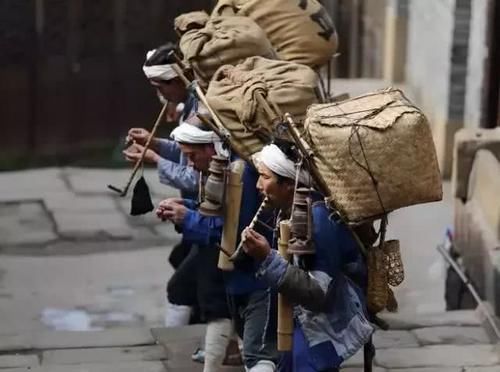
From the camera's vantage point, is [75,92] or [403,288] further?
[75,92]

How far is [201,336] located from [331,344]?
2.04m

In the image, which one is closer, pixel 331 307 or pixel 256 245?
pixel 256 245

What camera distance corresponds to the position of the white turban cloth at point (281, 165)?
15.5 ft

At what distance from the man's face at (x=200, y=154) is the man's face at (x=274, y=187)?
0.67 metres

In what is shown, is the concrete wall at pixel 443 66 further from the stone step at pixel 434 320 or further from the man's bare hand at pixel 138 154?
the man's bare hand at pixel 138 154

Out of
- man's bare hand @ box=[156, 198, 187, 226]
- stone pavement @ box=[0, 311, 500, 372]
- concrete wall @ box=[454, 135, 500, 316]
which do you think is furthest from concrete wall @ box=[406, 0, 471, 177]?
man's bare hand @ box=[156, 198, 187, 226]

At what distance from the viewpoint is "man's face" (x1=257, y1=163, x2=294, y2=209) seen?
4.79 metres

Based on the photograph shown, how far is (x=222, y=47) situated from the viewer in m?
5.89

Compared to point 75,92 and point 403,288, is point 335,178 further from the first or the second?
point 75,92

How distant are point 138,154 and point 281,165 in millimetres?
1440

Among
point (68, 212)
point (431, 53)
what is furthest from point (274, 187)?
point (431, 53)

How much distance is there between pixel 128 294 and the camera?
8.96 m

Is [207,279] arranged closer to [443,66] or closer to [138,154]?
[138,154]

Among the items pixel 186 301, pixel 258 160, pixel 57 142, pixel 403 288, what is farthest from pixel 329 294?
pixel 57 142
